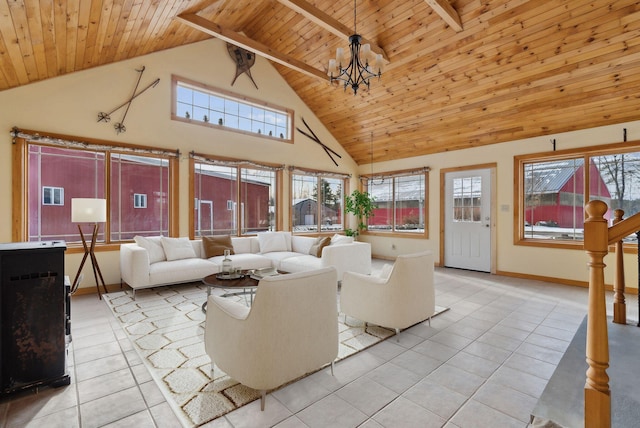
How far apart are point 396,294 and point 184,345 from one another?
1.88 metres

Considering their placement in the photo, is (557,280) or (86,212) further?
(557,280)

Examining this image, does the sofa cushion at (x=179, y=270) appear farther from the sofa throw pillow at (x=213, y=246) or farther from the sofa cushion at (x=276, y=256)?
the sofa cushion at (x=276, y=256)

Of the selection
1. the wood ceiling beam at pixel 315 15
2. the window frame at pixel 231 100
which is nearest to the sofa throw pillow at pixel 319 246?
the window frame at pixel 231 100

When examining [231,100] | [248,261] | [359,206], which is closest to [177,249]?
[248,261]

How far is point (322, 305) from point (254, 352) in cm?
49

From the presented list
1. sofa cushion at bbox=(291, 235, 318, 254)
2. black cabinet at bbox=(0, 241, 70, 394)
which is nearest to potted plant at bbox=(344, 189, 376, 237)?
sofa cushion at bbox=(291, 235, 318, 254)

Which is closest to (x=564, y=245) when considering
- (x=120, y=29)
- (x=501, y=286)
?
(x=501, y=286)

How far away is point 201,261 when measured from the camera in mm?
4582

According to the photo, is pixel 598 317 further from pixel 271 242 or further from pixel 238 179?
pixel 238 179

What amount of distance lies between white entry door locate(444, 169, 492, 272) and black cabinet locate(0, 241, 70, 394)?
6.08 m

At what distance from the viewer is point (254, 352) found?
1784mm

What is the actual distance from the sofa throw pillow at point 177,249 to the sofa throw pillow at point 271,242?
120 centimetres

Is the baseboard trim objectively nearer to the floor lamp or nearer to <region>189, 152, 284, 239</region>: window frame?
<region>189, 152, 284, 239</region>: window frame

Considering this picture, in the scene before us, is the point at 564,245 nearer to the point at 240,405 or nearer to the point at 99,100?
the point at 240,405
